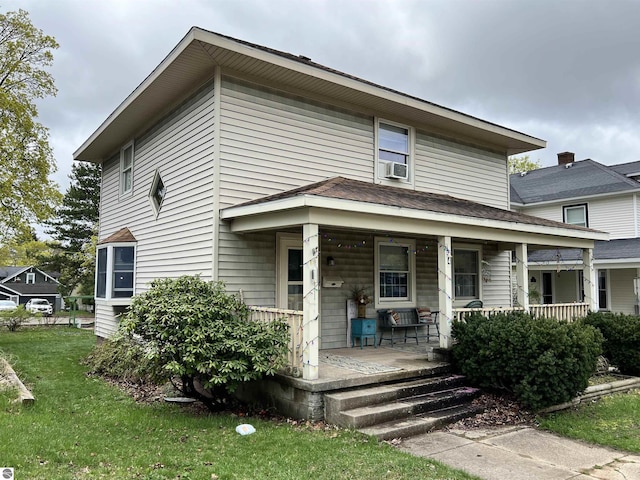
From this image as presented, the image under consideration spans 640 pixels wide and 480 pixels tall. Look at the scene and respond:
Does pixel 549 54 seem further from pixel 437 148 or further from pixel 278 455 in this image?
pixel 278 455

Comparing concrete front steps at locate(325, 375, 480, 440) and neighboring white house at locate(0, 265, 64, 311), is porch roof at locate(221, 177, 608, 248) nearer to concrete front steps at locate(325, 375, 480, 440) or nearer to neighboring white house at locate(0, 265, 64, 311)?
concrete front steps at locate(325, 375, 480, 440)

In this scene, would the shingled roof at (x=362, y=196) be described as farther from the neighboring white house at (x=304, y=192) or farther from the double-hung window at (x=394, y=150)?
the double-hung window at (x=394, y=150)

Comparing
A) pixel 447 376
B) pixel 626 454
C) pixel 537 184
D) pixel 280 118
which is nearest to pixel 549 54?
pixel 537 184

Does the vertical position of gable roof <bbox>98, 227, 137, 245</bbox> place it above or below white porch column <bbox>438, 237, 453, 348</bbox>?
above

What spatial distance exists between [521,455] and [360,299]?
14.9 ft

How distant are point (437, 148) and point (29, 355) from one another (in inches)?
449

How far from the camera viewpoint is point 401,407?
Answer: 237 inches

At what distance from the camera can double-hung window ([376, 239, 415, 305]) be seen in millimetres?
9891

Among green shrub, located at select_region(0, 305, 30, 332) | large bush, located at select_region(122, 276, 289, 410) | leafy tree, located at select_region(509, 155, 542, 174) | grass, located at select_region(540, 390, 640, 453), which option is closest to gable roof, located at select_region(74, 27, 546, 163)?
large bush, located at select_region(122, 276, 289, 410)

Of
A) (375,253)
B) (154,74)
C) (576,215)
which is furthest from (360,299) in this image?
(576,215)

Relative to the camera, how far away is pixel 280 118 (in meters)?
8.58

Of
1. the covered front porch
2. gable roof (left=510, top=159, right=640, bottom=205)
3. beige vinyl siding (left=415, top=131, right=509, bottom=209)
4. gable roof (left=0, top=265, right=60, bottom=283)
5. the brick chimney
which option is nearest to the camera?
the covered front porch

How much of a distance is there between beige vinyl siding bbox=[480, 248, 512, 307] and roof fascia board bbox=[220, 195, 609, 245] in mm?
2490

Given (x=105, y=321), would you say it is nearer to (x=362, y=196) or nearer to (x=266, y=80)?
(x=266, y=80)
